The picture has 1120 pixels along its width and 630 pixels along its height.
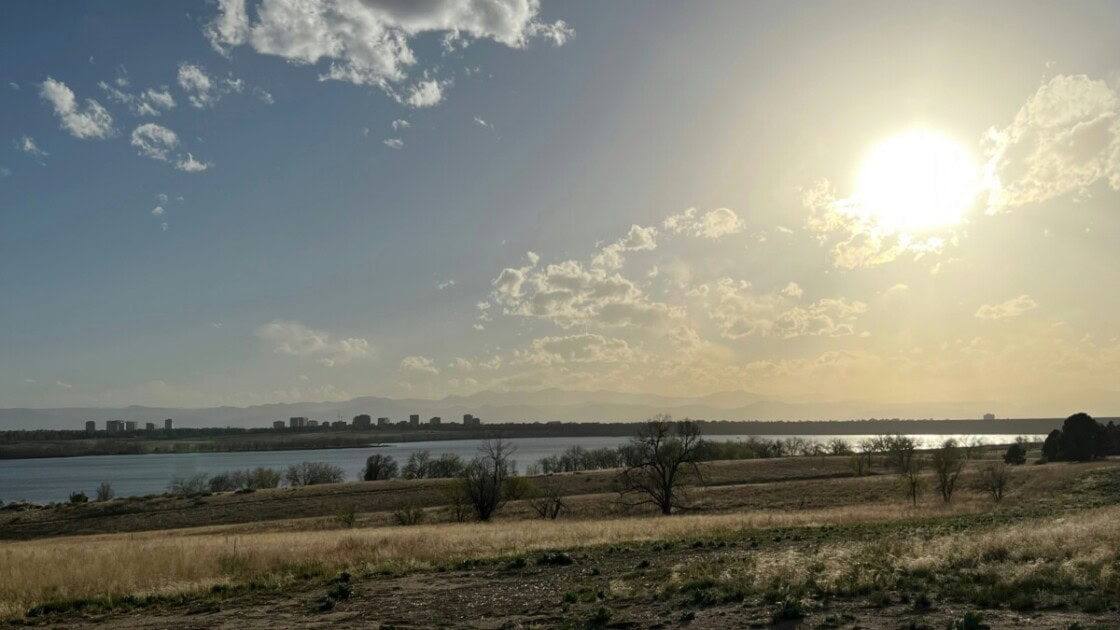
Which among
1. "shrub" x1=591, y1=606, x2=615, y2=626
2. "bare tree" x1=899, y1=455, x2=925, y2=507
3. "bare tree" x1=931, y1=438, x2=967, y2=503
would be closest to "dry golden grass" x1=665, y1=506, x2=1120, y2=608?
"shrub" x1=591, y1=606, x2=615, y2=626

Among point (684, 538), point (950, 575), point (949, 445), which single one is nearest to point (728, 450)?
point (949, 445)

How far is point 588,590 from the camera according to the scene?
15.7 metres

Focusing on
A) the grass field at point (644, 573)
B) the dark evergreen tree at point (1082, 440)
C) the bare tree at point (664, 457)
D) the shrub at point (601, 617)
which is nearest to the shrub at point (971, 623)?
the grass field at point (644, 573)

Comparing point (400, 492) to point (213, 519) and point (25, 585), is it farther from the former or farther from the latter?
point (25, 585)

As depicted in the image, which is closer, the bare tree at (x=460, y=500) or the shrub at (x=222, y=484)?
the bare tree at (x=460, y=500)

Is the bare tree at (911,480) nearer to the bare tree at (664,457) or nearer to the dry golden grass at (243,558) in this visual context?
the bare tree at (664,457)

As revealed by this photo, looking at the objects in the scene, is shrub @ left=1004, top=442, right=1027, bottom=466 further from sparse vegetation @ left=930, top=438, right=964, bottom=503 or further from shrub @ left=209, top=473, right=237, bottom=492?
shrub @ left=209, top=473, right=237, bottom=492

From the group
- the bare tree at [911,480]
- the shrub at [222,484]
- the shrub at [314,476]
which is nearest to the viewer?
the bare tree at [911,480]

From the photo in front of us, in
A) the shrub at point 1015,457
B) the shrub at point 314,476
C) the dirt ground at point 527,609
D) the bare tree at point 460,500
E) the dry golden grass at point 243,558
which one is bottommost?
the shrub at point 314,476

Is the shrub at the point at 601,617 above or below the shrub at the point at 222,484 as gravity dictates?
above

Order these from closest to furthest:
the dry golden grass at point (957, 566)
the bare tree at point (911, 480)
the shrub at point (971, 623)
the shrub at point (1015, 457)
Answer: the shrub at point (971, 623), the dry golden grass at point (957, 566), the bare tree at point (911, 480), the shrub at point (1015, 457)

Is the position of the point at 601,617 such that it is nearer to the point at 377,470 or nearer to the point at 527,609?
the point at 527,609

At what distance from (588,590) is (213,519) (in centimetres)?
7176

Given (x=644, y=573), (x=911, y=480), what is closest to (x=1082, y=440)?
(x=911, y=480)
